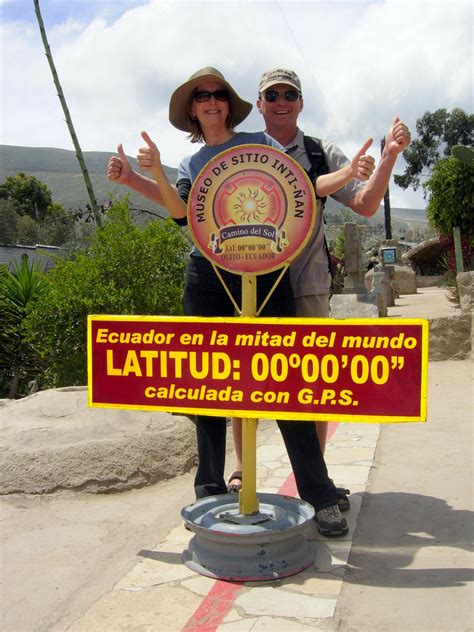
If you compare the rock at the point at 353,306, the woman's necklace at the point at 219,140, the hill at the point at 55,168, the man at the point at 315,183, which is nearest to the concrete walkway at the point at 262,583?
the man at the point at 315,183

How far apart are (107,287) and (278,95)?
3.42m

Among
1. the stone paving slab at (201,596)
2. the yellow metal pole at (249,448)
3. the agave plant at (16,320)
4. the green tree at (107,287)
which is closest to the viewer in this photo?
the stone paving slab at (201,596)

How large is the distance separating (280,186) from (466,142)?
52.2m

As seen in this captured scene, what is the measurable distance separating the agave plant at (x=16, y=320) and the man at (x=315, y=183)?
5057 millimetres

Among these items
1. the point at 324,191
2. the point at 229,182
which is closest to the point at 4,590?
the point at 229,182

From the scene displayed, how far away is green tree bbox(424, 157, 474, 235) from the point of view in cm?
1912

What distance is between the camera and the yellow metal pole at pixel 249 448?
2.84m

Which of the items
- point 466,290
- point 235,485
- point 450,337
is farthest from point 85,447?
point 466,290

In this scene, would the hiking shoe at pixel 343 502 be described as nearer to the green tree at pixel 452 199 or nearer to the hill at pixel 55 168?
the green tree at pixel 452 199

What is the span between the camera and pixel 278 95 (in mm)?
3252

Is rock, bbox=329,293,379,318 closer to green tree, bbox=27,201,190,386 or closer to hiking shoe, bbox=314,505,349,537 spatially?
green tree, bbox=27,201,190,386

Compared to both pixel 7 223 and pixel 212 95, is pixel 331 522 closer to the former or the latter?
pixel 212 95

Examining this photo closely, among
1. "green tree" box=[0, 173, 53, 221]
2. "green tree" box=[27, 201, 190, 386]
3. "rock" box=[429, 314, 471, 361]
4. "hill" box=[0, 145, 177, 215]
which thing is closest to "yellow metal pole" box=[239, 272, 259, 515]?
"green tree" box=[27, 201, 190, 386]

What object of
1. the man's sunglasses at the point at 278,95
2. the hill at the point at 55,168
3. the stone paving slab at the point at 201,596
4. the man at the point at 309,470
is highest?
the hill at the point at 55,168
